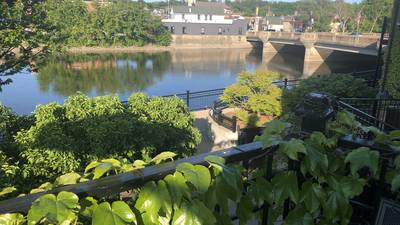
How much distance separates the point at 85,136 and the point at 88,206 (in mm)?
7219

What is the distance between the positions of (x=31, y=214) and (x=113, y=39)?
57460mm

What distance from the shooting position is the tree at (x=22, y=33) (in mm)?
10945

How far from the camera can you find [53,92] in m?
26.6

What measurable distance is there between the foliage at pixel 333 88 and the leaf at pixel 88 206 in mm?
10859

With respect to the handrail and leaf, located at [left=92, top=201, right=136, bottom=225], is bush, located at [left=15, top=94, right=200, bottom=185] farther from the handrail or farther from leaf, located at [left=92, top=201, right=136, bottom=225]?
leaf, located at [left=92, top=201, right=136, bottom=225]

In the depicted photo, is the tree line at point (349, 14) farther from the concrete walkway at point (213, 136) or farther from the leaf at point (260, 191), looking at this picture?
the leaf at point (260, 191)

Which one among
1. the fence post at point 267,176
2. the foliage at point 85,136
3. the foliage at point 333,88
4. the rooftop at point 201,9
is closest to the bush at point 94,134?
the foliage at point 85,136

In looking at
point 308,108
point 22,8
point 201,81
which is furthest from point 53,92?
point 308,108

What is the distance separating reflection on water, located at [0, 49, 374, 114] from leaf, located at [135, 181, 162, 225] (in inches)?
676

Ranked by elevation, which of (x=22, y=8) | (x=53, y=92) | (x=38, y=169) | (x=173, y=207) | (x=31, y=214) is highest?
(x=22, y=8)

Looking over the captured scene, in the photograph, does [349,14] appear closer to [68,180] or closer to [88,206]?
[68,180]

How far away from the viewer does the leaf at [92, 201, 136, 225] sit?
1.24 m

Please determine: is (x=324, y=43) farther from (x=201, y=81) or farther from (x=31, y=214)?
(x=31, y=214)

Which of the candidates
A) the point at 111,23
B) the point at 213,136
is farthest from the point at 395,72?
the point at 111,23
